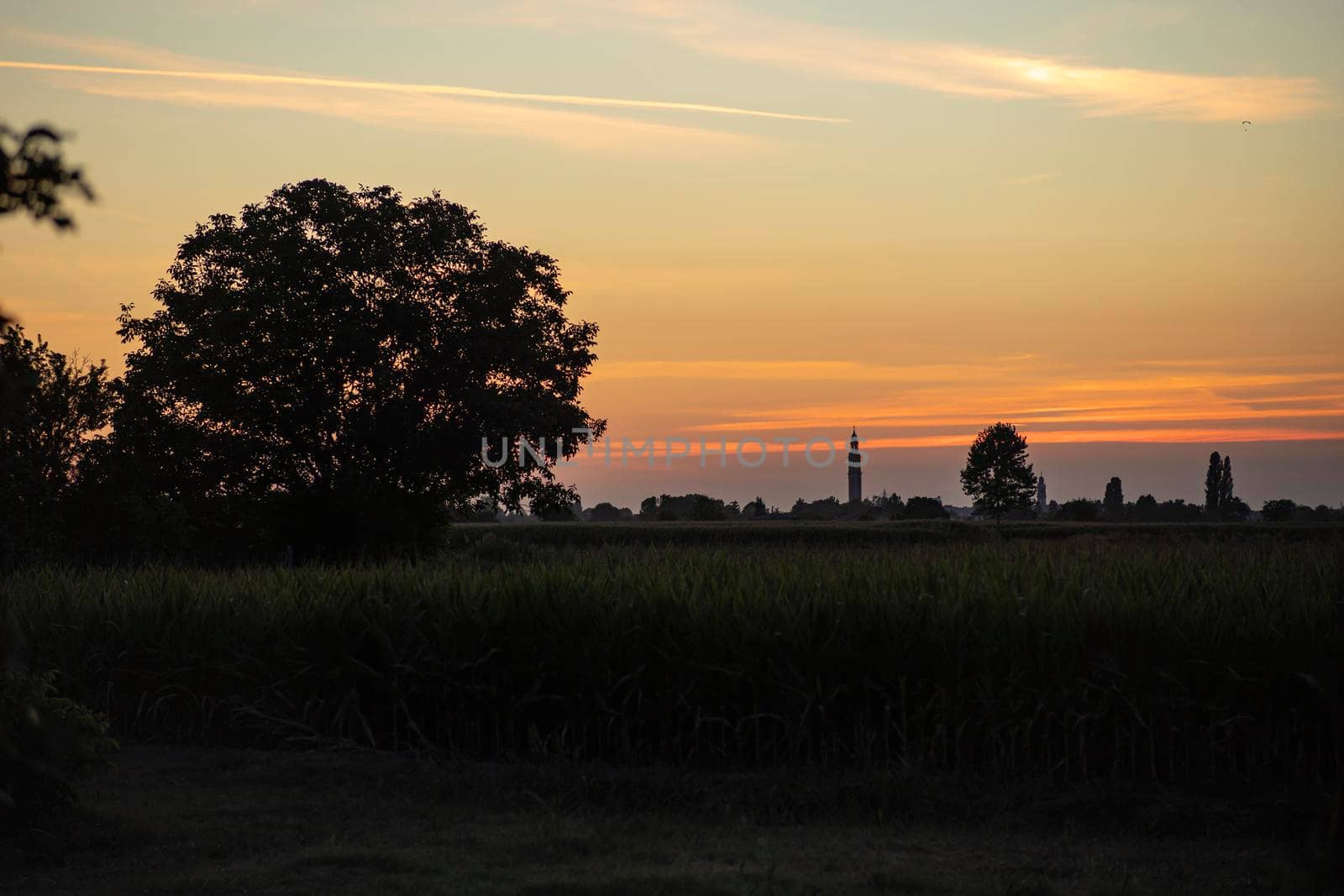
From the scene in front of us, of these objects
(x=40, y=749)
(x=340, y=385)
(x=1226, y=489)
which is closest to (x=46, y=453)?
(x=340, y=385)

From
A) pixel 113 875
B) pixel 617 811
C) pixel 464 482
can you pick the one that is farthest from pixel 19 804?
pixel 464 482

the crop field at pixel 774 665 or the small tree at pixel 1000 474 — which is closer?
the crop field at pixel 774 665

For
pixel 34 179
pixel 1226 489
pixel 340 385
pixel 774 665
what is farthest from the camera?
pixel 1226 489

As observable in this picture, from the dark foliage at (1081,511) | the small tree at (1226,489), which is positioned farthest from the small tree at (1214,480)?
the dark foliage at (1081,511)

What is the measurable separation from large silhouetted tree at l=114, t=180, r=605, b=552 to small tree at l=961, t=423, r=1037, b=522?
62.6m

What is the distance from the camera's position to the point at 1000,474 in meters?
93.1

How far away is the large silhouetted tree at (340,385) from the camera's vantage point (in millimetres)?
33781

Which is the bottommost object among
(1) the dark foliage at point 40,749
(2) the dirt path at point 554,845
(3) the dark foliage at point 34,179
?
(2) the dirt path at point 554,845

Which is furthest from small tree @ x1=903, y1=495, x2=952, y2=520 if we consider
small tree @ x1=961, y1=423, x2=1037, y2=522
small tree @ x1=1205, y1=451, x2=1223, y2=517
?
small tree @ x1=1205, y1=451, x2=1223, y2=517

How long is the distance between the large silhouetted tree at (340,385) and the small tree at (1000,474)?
62641 millimetres

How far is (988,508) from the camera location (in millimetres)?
93812

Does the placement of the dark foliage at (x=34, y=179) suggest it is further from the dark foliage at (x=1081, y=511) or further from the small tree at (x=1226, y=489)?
the small tree at (x=1226, y=489)

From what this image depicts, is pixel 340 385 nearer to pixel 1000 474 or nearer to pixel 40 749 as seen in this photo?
pixel 40 749

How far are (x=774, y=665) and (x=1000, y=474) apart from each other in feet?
277
